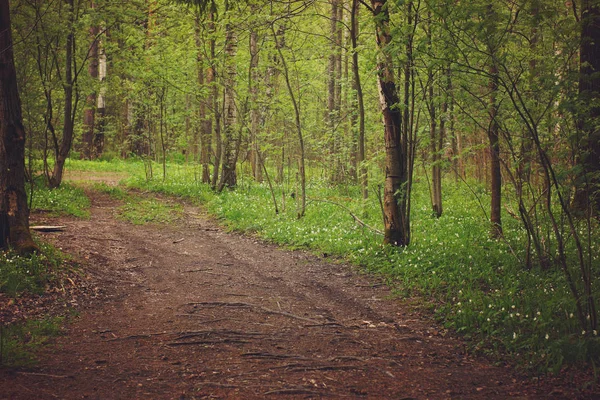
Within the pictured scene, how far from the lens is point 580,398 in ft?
12.9

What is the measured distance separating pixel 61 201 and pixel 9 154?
6206mm

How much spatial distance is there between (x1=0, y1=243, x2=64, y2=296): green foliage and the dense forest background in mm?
3468

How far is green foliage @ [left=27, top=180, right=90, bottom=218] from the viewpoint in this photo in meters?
12.1

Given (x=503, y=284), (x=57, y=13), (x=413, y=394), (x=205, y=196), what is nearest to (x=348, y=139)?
(x=205, y=196)

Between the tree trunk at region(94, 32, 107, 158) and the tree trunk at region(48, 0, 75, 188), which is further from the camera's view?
the tree trunk at region(94, 32, 107, 158)

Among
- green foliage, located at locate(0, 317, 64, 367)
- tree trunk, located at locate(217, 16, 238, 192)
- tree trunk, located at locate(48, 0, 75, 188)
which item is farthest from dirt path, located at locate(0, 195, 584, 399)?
tree trunk, located at locate(217, 16, 238, 192)

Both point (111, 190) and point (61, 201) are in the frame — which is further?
point (111, 190)

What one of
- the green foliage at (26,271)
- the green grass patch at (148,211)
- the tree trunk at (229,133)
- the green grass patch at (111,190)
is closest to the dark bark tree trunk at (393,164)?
the green foliage at (26,271)

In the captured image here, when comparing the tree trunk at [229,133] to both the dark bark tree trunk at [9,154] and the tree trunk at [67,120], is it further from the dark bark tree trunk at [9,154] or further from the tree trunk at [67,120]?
the dark bark tree trunk at [9,154]

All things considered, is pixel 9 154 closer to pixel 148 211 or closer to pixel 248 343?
pixel 248 343

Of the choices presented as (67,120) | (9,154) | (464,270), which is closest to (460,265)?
(464,270)

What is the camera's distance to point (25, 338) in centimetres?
502

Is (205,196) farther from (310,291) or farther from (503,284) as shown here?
(503,284)

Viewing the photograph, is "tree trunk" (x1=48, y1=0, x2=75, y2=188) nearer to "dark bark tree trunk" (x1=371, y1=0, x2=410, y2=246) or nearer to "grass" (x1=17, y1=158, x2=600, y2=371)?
"grass" (x1=17, y1=158, x2=600, y2=371)
